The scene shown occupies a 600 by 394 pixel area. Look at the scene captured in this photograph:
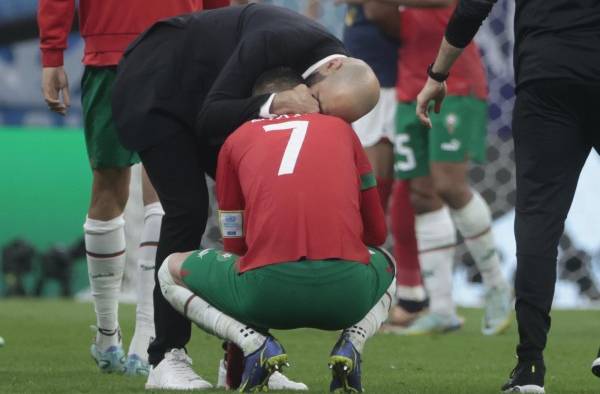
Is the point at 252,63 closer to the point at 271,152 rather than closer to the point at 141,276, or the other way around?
the point at 271,152

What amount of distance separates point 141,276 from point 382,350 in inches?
53.7

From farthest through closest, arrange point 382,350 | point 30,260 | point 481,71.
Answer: point 30,260
point 481,71
point 382,350

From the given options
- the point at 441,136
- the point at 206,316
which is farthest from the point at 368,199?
the point at 441,136

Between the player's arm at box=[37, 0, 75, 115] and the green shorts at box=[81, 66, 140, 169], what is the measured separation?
115 millimetres

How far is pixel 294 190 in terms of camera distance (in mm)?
3412

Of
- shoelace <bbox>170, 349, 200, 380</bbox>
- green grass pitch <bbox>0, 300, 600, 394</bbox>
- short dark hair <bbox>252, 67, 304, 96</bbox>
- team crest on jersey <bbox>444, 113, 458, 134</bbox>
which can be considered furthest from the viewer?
team crest on jersey <bbox>444, 113, 458, 134</bbox>

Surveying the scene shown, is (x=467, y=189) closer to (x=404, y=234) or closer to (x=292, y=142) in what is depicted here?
(x=404, y=234)

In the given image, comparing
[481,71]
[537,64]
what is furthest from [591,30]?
[481,71]

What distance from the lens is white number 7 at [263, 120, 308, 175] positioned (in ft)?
11.3

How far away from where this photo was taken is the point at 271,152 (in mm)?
3465

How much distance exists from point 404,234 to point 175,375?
3465 mm

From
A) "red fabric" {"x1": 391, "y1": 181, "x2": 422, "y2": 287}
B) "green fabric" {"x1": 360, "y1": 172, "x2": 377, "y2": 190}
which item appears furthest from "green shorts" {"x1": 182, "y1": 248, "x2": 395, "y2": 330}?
"red fabric" {"x1": 391, "y1": 181, "x2": 422, "y2": 287}

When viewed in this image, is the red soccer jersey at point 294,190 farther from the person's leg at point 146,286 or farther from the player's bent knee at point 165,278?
the person's leg at point 146,286

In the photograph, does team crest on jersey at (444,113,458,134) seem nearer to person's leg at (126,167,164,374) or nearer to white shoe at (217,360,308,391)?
person's leg at (126,167,164,374)
